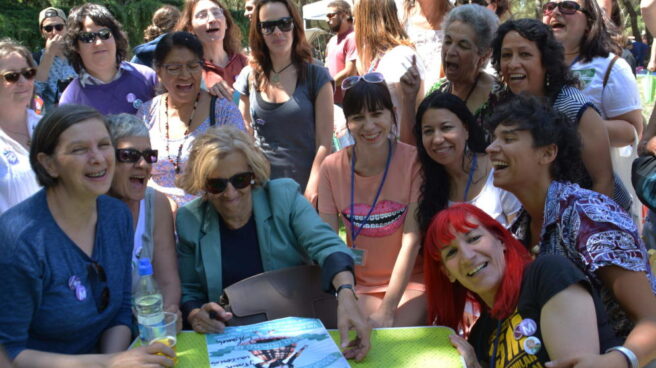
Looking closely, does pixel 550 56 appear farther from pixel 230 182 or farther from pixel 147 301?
pixel 147 301

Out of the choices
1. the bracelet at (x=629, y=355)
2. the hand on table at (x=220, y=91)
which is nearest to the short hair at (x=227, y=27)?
the hand on table at (x=220, y=91)

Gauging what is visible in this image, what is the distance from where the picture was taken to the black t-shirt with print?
191cm

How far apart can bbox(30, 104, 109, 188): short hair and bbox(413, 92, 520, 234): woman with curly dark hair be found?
1677mm

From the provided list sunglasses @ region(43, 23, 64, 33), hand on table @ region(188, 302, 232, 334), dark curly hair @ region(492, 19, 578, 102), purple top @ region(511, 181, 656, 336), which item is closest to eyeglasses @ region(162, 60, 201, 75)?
hand on table @ region(188, 302, 232, 334)

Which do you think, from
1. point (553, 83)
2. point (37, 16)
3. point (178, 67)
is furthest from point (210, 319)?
point (37, 16)

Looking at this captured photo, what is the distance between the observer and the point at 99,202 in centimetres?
257

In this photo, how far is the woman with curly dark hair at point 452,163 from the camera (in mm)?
3012

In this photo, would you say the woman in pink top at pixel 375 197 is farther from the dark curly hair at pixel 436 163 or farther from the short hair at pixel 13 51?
the short hair at pixel 13 51

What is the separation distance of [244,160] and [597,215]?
1501mm

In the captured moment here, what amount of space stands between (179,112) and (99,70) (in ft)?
3.12

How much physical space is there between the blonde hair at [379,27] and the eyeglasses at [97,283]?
249 cm

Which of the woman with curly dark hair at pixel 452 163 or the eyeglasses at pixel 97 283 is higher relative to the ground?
the woman with curly dark hair at pixel 452 163

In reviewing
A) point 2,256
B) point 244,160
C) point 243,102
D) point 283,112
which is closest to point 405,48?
point 283,112

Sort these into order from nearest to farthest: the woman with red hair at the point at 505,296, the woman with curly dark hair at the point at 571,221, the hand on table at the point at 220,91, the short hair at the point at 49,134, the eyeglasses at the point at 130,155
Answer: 1. the woman with red hair at the point at 505,296
2. the woman with curly dark hair at the point at 571,221
3. the short hair at the point at 49,134
4. the eyeglasses at the point at 130,155
5. the hand on table at the point at 220,91
